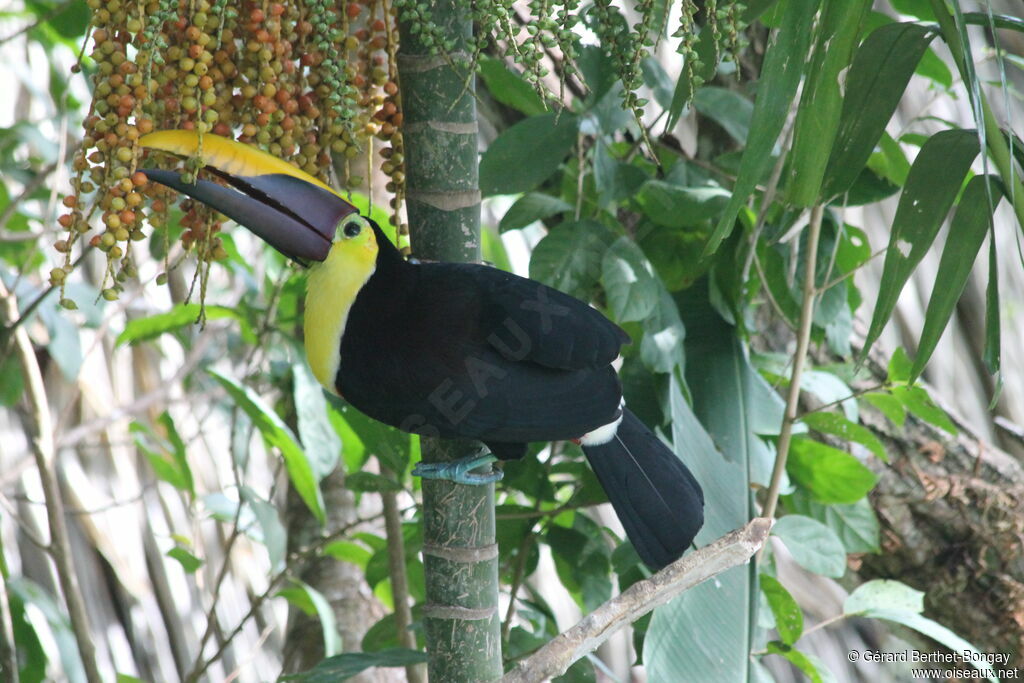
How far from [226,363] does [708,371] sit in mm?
1409

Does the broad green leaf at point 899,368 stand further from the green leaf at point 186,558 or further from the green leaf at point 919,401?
the green leaf at point 186,558

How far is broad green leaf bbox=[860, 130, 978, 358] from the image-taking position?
3.13ft

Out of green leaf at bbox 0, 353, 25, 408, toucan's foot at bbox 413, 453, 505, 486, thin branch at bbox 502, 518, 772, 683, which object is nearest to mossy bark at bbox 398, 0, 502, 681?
toucan's foot at bbox 413, 453, 505, 486

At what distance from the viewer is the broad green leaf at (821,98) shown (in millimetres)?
853

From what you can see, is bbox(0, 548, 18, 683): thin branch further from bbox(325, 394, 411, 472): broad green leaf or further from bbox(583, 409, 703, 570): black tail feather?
bbox(583, 409, 703, 570): black tail feather

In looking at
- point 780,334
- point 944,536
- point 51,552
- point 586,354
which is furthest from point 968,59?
point 51,552

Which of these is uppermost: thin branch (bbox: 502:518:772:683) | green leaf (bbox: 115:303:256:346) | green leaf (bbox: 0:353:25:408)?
green leaf (bbox: 115:303:256:346)

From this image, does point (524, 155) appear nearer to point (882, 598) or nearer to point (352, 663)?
point (352, 663)

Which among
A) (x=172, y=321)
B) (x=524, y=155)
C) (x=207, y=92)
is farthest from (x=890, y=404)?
(x=172, y=321)

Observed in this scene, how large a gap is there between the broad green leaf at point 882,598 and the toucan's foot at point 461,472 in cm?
66

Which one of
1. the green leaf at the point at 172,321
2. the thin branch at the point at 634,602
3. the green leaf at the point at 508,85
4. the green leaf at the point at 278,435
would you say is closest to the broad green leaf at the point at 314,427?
the green leaf at the point at 278,435

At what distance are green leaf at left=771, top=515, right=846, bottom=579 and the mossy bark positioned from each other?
1.52 ft

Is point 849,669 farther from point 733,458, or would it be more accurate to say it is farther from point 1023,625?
point 733,458

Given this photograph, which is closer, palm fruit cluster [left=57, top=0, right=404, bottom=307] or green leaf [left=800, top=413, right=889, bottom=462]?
palm fruit cluster [left=57, top=0, right=404, bottom=307]
